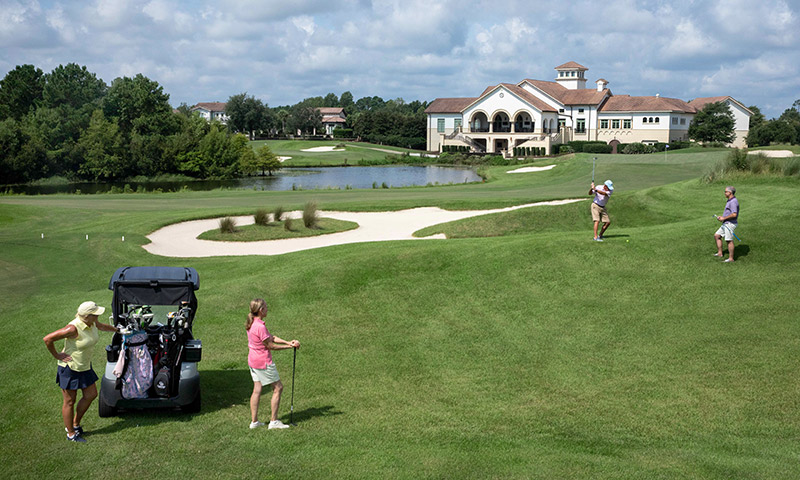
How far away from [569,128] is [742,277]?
90582 mm

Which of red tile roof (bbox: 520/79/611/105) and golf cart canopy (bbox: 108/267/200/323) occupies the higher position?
red tile roof (bbox: 520/79/611/105)

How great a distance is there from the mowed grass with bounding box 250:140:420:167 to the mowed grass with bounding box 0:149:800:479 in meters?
78.0

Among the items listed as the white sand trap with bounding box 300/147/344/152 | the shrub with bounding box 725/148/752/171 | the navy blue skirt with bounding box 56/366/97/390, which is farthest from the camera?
the white sand trap with bounding box 300/147/344/152

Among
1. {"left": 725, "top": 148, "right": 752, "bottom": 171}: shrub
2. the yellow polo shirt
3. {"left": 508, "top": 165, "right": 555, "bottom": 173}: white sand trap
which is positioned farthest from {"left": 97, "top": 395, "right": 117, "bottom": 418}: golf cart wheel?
{"left": 508, "top": 165, "right": 555, "bottom": 173}: white sand trap

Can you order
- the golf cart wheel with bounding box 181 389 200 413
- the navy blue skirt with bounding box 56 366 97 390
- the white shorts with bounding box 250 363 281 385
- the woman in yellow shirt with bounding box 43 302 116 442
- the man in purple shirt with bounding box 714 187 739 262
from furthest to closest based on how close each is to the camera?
the man in purple shirt with bounding box 714 187 739 262 < the golf cart wheel with bounding box 181 389 200 413 < the white shorts with bounding box 250 363 281 385 < the navy blue skirt with bounding box 56 366 97 390 < the woman in yellow shirt with bounding box 43 302 116 442

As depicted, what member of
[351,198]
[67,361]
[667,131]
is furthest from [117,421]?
[667,131]

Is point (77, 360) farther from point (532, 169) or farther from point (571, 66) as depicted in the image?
point (571, 66)

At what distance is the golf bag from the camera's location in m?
9.45

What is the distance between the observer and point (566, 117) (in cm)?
10419

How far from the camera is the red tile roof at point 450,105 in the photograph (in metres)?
114

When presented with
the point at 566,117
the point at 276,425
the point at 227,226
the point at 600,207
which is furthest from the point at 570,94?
the point at 276,425

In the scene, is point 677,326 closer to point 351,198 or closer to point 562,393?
point 562,393

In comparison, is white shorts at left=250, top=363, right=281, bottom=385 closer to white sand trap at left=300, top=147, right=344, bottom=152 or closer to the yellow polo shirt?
the yellow polo shirt

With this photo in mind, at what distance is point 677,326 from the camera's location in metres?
13.4
